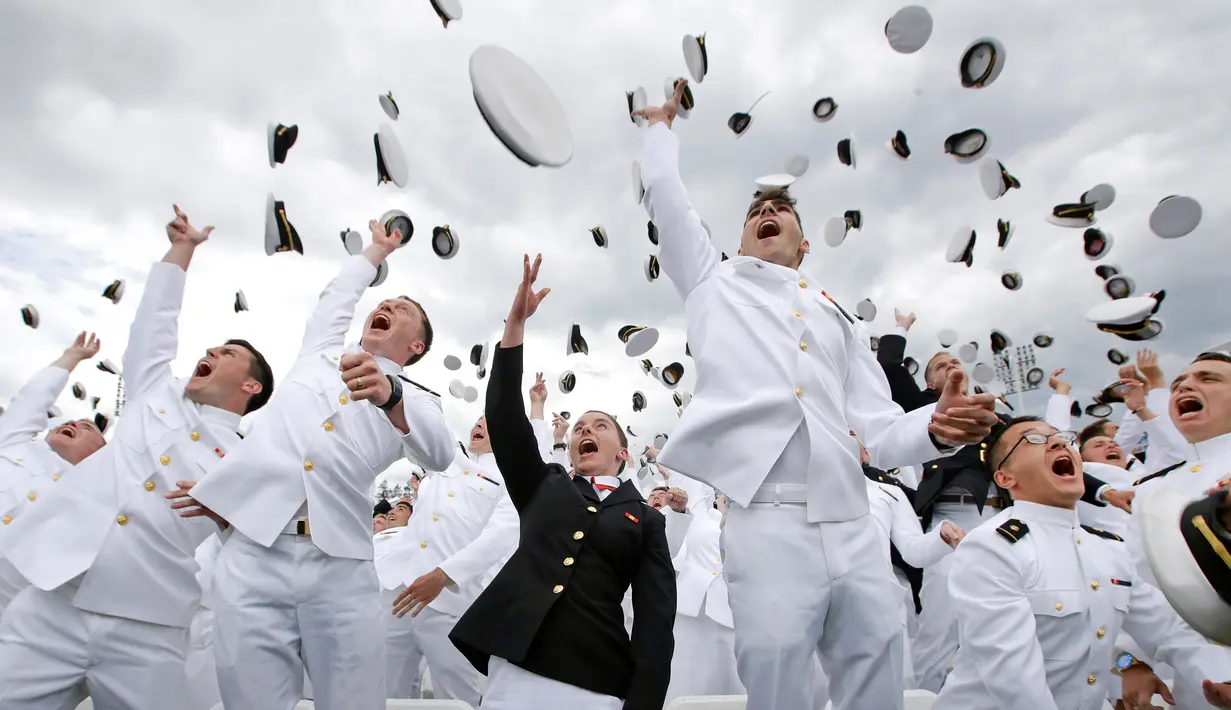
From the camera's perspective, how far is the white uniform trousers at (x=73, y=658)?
10.2 ft

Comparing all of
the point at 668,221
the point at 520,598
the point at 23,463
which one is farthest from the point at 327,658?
the point at 23,463

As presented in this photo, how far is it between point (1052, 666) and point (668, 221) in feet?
8.83

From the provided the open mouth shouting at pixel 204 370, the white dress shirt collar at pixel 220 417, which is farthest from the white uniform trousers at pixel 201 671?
the open mouth shouting at pixel 204 370

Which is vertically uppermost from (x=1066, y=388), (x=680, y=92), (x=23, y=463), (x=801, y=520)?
(x=680, y=92)

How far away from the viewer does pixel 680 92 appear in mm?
3006

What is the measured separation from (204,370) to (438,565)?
7.20 feet

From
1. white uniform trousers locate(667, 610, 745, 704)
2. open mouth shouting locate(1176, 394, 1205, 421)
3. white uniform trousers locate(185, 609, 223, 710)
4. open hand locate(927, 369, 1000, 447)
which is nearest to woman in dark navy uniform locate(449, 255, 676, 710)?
open hand locate(927, 369, 1000, 447)

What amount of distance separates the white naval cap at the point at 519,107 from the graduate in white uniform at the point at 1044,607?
108 inches

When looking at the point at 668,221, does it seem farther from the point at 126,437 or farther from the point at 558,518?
the point at 126,437

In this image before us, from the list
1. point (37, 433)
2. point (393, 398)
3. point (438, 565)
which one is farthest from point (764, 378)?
point (37, 433)

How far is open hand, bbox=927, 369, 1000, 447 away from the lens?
2211mm

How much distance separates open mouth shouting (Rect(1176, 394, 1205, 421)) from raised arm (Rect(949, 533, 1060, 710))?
108cm

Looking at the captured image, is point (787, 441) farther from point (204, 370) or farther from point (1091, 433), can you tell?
point (1091, 433)

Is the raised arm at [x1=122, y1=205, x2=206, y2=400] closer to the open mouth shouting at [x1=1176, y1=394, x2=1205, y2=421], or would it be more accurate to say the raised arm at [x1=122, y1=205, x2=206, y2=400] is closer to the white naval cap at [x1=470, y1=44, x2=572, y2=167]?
the white naval cap at [x1=470, y1=44, x2=572, y2=167]
